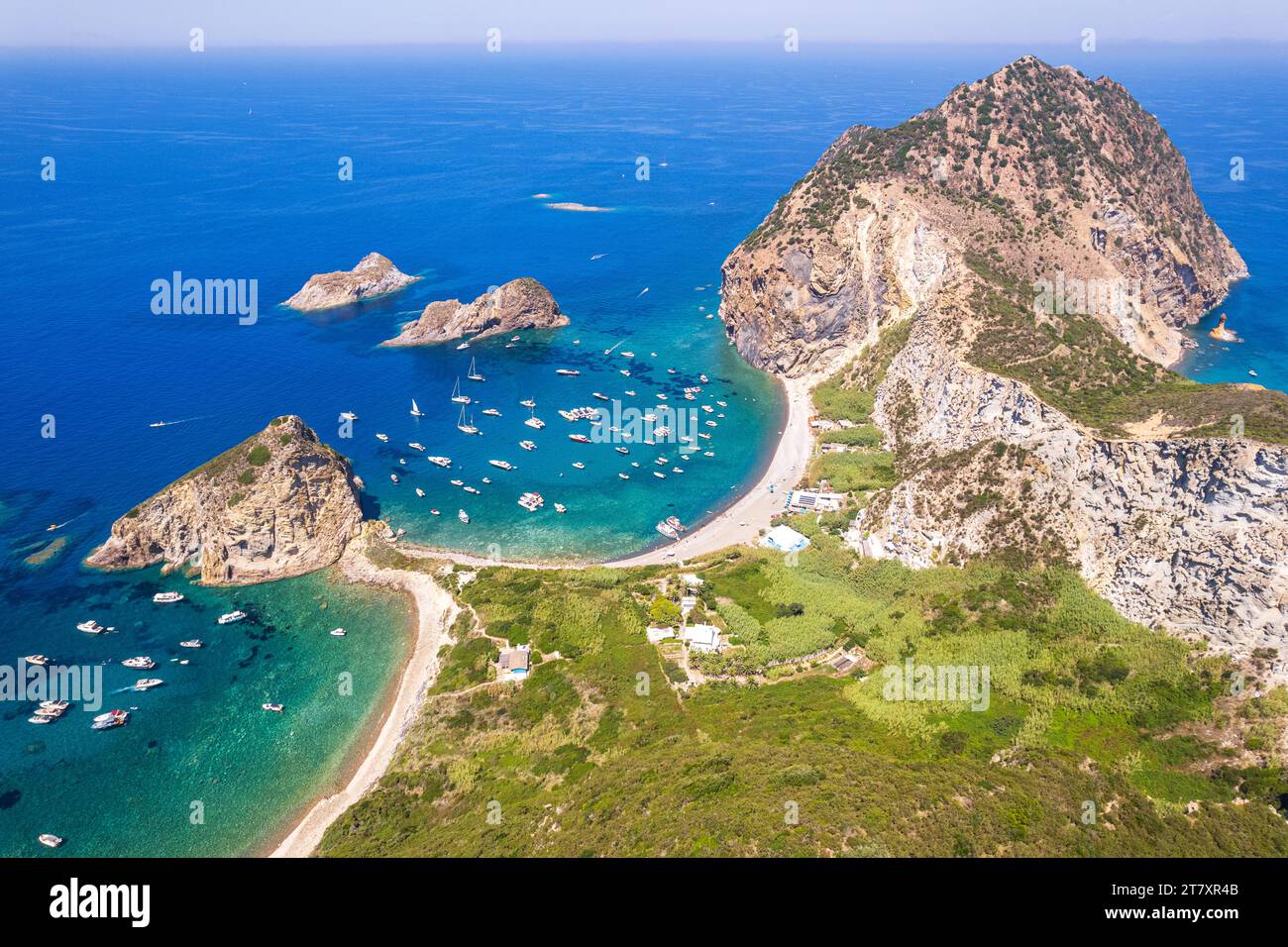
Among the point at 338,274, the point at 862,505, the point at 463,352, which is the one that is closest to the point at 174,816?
the point at 862,505

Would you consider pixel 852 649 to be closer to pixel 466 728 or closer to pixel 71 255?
pixel 466 728

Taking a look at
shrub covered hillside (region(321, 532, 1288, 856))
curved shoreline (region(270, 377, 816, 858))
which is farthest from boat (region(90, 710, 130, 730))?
shrub covered hillside (region(321, 532, 1288, 856))

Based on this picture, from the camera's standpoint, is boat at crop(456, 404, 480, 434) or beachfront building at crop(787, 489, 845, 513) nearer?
beachfront building at crop(787, 489, 845, 513)

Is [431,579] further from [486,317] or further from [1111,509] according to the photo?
[486,317]

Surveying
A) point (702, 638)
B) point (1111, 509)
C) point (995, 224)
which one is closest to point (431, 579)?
point (702, 638)

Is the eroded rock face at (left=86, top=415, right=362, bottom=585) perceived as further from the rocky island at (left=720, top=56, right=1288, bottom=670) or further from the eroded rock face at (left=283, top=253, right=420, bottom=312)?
the eroded rock face at (left=283, top=253, right=420, bottom=312)

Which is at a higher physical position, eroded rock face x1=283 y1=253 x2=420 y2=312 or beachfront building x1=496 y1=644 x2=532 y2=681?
eroded rock face x1=283 y1=253 x2=420 y2=312
